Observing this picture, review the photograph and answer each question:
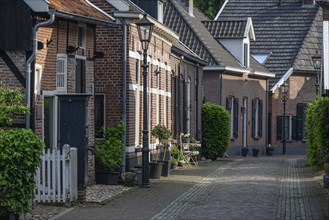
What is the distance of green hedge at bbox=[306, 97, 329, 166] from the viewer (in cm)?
3094

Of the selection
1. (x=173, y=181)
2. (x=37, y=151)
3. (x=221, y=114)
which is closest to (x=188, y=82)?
(x=221, y=114)

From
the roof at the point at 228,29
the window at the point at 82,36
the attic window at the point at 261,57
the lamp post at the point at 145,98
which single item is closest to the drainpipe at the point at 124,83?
the lamp post at the point at 145,98

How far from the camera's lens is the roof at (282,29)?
190ft

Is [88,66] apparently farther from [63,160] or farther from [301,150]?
[301,150]

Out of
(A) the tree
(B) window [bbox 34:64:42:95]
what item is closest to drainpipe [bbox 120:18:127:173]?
(B) window [bbox 34:64:42:95]

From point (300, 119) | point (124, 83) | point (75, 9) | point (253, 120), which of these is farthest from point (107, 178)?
point (300, 119)

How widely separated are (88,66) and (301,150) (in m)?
35.3

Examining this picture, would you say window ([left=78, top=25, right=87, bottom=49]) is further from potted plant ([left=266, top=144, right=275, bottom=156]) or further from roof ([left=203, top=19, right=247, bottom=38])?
potted plant ([left=266, top=144, right=275, bottom=156])

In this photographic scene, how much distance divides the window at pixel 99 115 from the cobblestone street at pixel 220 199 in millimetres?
1987

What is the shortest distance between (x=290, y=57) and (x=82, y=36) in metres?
34.5

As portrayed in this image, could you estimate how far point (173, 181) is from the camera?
27953 mm

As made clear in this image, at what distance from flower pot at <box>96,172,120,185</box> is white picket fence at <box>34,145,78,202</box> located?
241 inches

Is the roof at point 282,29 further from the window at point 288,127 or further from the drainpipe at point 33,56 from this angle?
the drainpipe at point 33,56

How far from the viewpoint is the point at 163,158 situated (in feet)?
108
